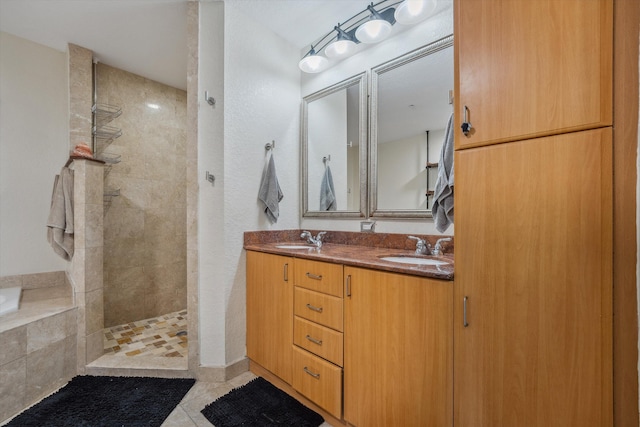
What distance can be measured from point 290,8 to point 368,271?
6.15ft

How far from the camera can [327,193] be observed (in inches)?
91.2

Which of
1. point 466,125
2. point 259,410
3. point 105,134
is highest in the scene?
point 105,134

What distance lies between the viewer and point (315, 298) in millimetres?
1549

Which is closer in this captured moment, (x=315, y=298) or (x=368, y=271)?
(x=368, y=271)

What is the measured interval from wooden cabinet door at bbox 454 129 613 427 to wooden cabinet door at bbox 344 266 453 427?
70 millimetres

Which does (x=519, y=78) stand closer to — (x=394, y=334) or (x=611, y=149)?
(x=611, y=149)

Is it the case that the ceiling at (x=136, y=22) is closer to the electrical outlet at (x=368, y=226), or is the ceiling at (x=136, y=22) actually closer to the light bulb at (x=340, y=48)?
the light bulb at (x=340, y=48)

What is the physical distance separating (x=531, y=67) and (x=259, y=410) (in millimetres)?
2004

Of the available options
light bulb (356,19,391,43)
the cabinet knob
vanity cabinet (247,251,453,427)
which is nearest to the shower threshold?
vanity cabinet (247,251,453,427)

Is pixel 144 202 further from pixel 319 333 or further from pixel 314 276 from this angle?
→ pixel 319 333

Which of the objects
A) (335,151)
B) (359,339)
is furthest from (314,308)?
(335,151)

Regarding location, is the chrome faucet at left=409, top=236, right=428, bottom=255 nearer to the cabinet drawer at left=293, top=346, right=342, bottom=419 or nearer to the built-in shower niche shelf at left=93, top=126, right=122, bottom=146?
the cabinet drawer at left=293, top=346, right=342, bottom=419

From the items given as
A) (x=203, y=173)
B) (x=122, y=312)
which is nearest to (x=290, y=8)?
(x=203, y=173)

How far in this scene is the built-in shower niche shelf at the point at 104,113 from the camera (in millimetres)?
2590
